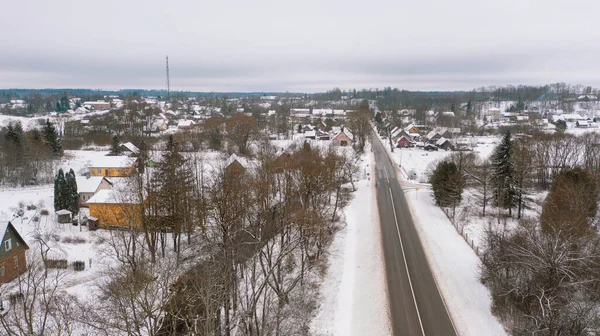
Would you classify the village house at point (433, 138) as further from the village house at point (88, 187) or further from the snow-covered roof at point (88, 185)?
the snow-covered roof at point (88, 185)

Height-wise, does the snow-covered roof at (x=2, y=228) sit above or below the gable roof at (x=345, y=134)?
below

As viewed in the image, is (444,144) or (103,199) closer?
(103,199)

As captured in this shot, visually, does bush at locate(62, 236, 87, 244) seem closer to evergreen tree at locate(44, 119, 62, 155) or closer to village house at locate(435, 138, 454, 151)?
evergreen tree at locate(44, 119, 62, 155)

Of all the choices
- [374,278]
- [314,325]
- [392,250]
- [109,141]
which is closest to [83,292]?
[314,325]

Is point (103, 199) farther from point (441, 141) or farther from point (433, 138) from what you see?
point (433, 138)

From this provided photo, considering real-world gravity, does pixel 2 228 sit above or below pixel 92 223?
above

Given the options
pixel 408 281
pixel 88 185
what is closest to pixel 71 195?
pixel 88 185

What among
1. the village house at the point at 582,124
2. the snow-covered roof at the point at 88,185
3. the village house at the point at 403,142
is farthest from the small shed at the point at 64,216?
the village house at the point at 582,124

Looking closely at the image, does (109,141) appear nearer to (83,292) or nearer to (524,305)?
(83,292)
